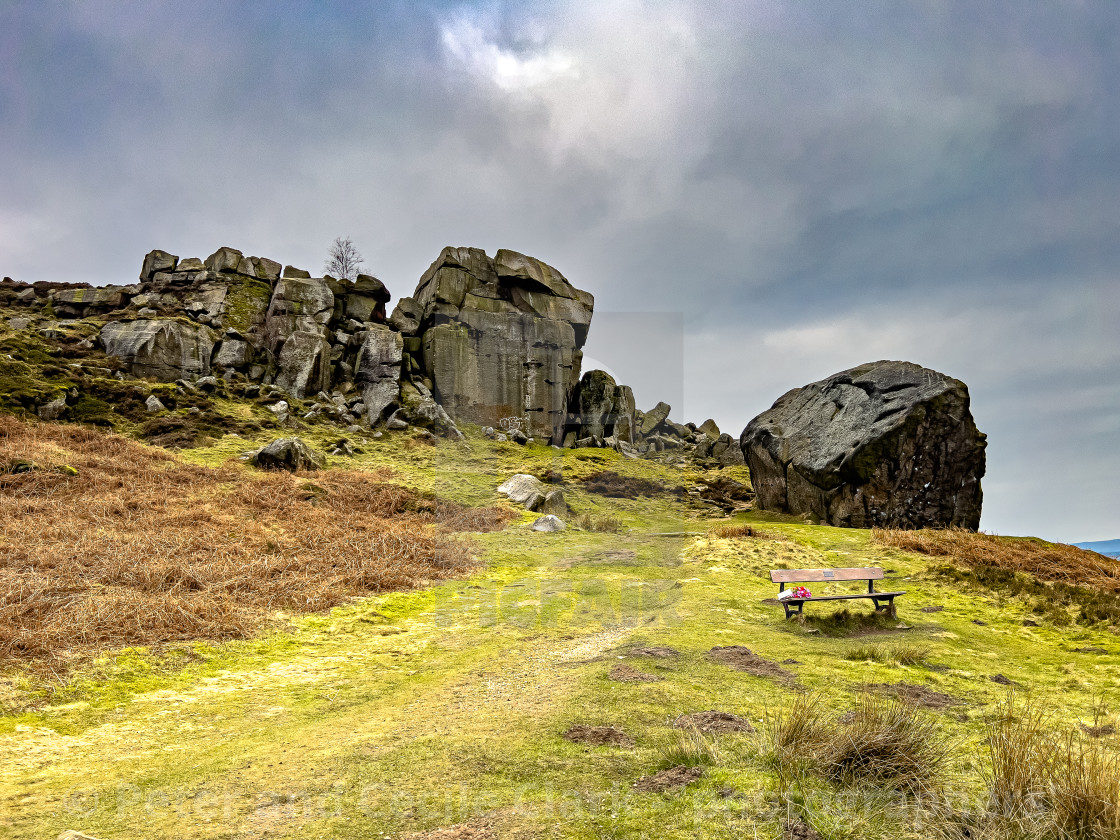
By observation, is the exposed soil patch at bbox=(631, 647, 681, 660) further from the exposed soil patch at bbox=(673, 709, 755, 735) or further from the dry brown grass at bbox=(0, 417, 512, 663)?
the dry brown grass at bbox=(0, 417, 512, 663)

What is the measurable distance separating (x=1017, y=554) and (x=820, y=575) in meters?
7.35

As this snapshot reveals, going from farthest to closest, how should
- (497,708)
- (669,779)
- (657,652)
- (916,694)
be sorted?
(657,652), (916,694), (497,708), (669,779)

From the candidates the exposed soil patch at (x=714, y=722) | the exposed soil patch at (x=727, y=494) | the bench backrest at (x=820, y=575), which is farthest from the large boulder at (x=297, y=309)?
the exposed soil patch at (x=714, y=722)

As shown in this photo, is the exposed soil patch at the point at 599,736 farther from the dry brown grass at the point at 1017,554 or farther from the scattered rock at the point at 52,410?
the scattered rock at the point at 52,410

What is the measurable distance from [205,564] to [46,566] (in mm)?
2162

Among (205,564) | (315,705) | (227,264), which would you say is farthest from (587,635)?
(227,264)

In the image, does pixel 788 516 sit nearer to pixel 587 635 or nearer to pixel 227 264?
pixel 587 635

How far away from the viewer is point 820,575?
35.4ft

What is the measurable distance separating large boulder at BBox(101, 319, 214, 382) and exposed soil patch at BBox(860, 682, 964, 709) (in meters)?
35.9

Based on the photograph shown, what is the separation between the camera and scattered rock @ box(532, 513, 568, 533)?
765 inches

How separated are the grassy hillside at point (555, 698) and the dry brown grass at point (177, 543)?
0.38ft

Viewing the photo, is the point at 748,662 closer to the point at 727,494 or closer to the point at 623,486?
the point at 623,486

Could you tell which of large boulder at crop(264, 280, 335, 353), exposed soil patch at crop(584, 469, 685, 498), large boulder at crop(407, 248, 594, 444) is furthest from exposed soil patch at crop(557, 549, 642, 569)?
large boulder at crop(407, 248, 594, 444)

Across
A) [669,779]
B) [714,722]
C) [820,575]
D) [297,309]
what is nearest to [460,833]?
[669,779]
